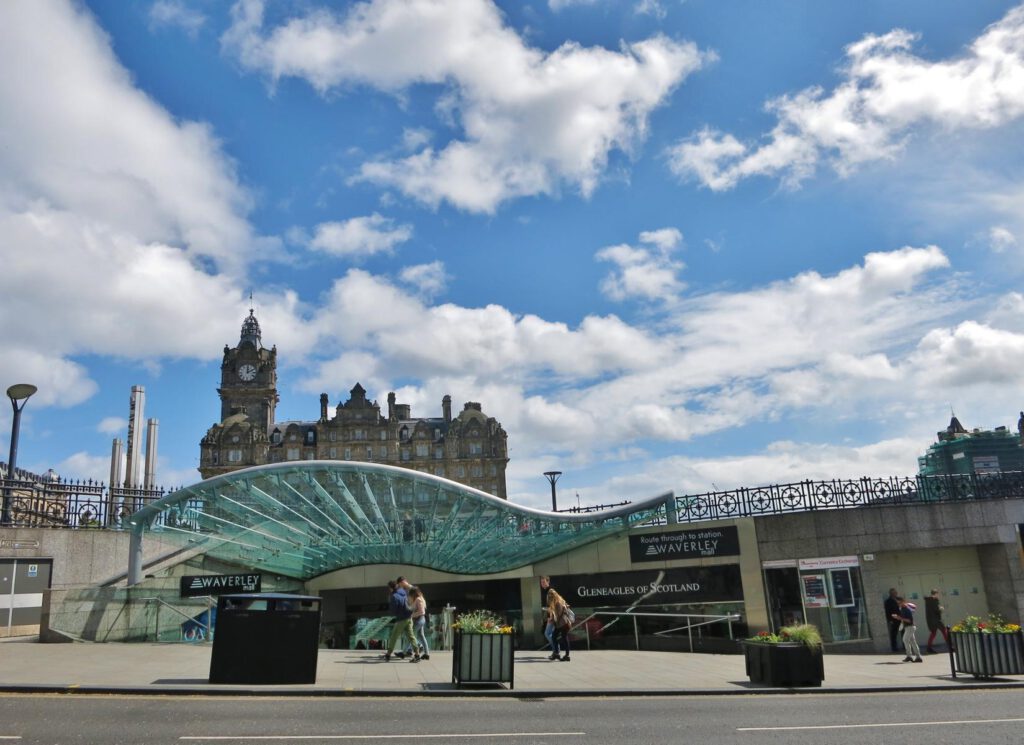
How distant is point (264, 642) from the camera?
1218 cm

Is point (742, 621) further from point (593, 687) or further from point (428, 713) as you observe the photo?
point (428, 713)

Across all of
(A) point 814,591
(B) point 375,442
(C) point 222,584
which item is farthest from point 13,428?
(B) point 375,442

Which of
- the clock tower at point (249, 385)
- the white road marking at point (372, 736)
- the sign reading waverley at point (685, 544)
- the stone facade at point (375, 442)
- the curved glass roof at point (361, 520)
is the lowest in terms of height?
the white road marking at point (372, 736)

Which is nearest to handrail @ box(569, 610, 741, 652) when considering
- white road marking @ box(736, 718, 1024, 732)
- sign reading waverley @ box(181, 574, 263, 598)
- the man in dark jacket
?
the man in dark jacket

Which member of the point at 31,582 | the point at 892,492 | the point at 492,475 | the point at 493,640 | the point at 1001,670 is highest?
the point at 492,475

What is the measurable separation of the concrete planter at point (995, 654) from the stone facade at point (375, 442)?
80259mm

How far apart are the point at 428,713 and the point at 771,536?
13.8 meters

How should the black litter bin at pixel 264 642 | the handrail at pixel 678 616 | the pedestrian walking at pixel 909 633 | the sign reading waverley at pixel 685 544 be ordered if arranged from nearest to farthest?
the black litter bin at pixel 264 642 → the pedestrian walking at pixel 909 633 → the handrail at pixel 678 616 → the sign reading waverley at pixel 685 544

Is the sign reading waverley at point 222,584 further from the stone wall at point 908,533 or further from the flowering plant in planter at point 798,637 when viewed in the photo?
the stone wall at point 908,533

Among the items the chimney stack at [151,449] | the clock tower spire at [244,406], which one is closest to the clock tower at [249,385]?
the clock tower spire at [244,406]

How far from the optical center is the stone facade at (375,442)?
309 feet

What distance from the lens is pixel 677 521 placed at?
22656 millimetres

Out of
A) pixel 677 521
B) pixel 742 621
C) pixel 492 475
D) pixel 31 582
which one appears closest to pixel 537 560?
pixel 677 521

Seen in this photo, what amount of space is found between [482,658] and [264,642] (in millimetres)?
3364
